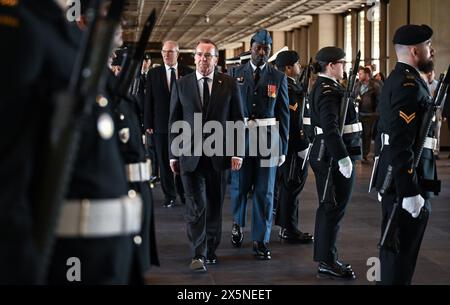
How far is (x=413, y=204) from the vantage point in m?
5.13

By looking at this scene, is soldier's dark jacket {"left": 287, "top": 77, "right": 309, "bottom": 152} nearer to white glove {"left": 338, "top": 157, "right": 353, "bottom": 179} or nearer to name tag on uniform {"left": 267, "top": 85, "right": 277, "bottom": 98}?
name tag on uniform {"left": 267, "top": 85, "right": 277, "bottom": 98}

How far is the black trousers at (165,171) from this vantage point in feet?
36.6

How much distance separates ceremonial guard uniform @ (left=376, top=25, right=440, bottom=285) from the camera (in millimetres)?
5156

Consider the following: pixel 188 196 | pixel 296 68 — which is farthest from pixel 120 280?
pixel 296 68

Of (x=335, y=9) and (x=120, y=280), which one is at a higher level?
(x=335, y=9)

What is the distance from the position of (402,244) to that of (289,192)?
12.1 feet

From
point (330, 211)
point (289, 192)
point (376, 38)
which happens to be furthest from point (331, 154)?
point (376, 38)

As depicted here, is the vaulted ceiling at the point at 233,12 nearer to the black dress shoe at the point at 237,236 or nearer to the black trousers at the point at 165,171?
the black trousers at the point at 165,171
